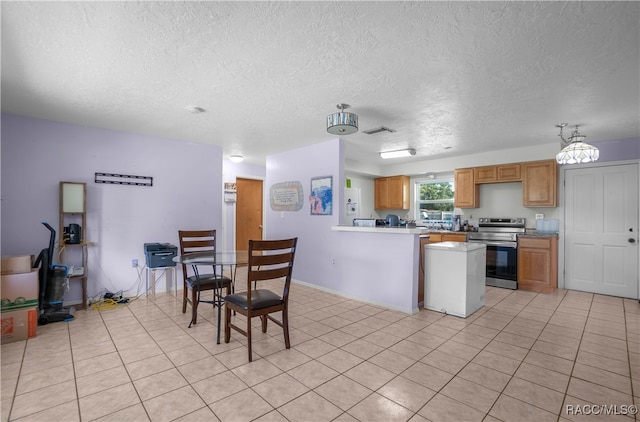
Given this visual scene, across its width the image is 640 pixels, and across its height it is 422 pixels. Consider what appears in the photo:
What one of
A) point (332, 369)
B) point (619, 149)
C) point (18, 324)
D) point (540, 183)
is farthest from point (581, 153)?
point (18, 324)

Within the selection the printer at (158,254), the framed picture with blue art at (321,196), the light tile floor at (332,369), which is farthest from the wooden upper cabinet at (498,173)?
the printer at (158,254)

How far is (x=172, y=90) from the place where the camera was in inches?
111

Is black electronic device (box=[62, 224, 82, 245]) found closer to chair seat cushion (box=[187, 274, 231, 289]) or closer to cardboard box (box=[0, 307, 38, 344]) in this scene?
cardboard box (box=[0, 307, 38, 344])

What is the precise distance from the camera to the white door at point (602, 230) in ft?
14.4

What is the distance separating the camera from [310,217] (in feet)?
16.1

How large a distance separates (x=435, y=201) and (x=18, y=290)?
22.2 feet

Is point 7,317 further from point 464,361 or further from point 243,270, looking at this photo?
point 464,361

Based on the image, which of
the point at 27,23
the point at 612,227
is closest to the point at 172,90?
the point at 27,23

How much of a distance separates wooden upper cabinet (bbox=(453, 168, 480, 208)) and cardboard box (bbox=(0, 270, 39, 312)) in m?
6.27

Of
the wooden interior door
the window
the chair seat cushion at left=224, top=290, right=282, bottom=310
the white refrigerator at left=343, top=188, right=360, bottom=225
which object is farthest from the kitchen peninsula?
the wooden interior door

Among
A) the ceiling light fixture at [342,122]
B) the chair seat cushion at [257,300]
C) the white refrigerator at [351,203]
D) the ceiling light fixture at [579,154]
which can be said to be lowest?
the chair seat cushion at [257,300]

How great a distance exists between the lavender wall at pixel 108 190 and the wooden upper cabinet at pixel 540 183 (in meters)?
5.18

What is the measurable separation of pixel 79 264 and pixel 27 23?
3.06 m

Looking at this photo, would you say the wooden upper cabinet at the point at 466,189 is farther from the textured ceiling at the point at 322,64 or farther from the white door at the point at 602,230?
the textured ceiling at the point at 322,64
